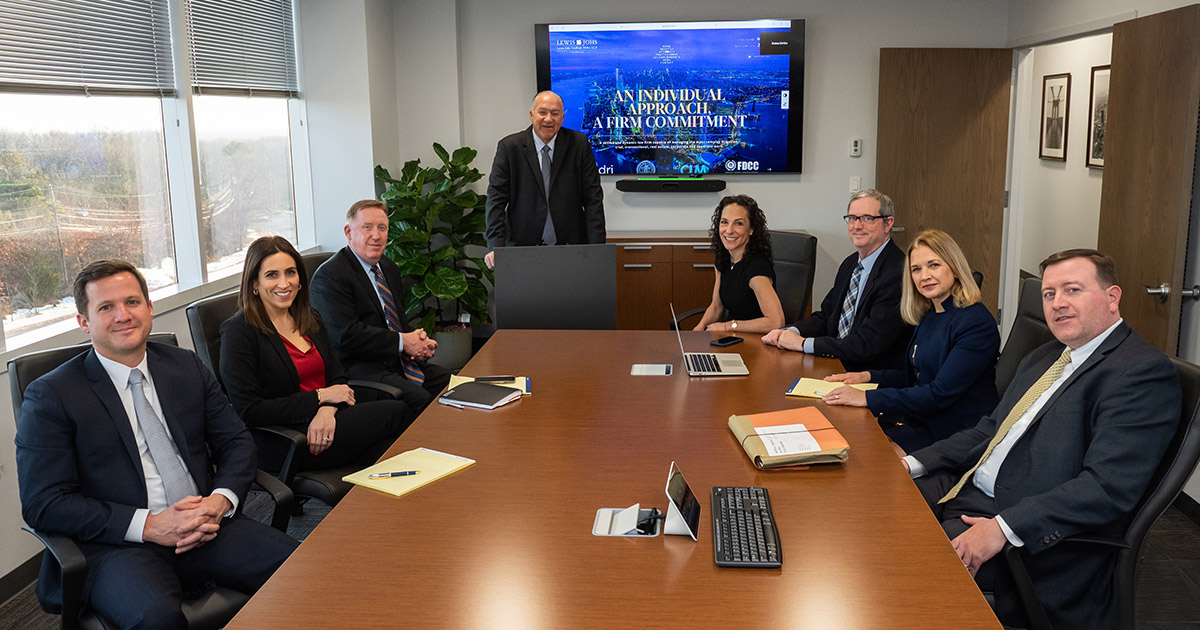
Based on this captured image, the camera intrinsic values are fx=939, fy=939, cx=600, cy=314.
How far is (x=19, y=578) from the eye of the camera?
10.9 ft

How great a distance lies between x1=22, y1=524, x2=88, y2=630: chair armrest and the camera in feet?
6.84

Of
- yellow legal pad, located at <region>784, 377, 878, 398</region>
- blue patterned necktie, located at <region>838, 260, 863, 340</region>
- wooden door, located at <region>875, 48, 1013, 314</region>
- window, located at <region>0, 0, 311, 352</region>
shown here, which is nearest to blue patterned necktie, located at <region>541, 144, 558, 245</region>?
window, located at <region>0, 0, 311, 352</region>

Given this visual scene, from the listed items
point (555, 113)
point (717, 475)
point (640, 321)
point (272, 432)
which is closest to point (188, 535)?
point (272, 432)

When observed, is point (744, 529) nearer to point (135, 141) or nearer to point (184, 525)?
point (184, 525)

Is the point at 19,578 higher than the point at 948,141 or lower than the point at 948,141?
lower

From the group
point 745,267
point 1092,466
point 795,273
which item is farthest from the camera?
point 795,273

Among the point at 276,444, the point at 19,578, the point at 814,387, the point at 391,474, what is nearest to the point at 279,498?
the point at 391,474

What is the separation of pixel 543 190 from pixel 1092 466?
349 centimetres

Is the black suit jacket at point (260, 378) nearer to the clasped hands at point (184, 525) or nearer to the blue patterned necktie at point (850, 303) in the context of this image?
the clasped hands at point (184, 525)

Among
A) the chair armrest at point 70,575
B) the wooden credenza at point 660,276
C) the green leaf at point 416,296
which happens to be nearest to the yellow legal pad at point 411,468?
the chair armrest at point 70,575

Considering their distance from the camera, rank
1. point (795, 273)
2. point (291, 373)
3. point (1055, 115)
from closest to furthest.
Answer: point (291, 373), point (795, 273), point (1055, 115)

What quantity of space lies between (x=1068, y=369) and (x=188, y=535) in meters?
2.32

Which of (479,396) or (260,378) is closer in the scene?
(479,396)

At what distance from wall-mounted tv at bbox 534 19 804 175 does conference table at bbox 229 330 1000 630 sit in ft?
12.6
